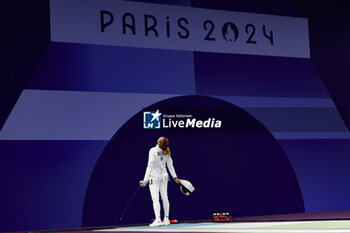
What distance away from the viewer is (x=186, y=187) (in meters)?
12.9

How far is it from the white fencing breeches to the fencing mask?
0.33 meters

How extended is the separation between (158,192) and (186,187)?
0.58 metres

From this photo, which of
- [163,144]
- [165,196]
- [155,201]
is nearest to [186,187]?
[165,196]

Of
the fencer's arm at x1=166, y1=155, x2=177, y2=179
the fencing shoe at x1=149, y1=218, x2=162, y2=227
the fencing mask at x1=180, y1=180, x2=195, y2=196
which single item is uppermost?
the fencer's arm at x1=166, y1=155, x2=177, y2=179

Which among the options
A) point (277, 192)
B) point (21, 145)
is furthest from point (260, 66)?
point (21, 145)

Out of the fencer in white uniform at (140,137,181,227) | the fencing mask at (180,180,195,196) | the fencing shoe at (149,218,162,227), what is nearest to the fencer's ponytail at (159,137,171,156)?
the fencer in white uniform at (140,137,181,227)

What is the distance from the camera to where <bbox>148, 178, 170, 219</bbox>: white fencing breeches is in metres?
12.6

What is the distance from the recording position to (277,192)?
49.0 feet

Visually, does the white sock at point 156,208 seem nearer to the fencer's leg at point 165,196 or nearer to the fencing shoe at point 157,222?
the fencing shoe at point 157,222

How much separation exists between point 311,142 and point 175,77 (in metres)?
3.65

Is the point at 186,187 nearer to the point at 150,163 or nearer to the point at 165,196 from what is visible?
the point at 165,196

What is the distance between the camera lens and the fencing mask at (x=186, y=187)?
1295 cm

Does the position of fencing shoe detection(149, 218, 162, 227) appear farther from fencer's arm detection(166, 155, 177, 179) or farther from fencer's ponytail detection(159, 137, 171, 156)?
fencer's ponytail detection(159, 137, 171, 156)

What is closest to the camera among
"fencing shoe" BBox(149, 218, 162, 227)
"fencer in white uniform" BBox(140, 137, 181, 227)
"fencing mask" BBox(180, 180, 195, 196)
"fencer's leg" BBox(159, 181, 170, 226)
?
"fencing shoe" BBox(149, 218, 162, 227)
